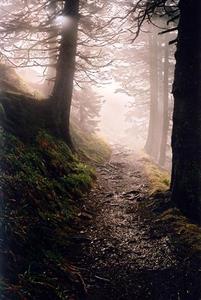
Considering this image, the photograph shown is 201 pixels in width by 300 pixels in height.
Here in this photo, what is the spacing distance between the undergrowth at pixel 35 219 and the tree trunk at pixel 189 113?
96.6 inches

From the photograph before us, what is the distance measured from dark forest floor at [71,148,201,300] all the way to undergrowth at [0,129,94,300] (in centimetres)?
38

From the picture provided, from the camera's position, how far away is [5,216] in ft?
17.2

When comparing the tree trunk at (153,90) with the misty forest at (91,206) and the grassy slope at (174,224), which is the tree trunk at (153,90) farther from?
the grassy slope at (174,224)

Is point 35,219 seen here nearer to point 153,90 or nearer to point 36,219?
point 36,219

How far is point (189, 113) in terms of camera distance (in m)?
7.57

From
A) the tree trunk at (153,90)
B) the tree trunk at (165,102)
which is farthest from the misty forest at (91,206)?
the tree trunk at (153,90)

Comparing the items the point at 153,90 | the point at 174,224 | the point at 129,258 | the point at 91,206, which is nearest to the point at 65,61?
the point at 91,206

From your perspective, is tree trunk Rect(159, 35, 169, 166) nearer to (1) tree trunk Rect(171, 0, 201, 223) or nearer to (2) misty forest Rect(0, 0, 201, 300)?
(2) misty forest Rect(0, 0, 201, 300)

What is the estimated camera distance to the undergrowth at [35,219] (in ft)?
14.8

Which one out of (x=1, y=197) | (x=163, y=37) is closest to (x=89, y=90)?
(x=163, y=37)

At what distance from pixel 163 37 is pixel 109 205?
22762 mm

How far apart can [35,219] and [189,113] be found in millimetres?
3907

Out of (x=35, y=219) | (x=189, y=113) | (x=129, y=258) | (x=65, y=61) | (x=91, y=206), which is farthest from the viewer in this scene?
(x=65, y=61)

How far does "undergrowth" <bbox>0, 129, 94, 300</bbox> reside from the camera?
4.51 m
